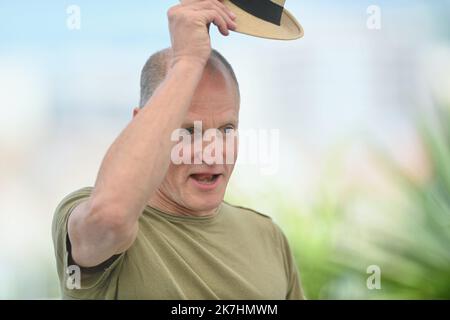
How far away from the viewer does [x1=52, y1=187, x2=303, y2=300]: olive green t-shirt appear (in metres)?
1.36

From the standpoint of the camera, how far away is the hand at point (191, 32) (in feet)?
4.36

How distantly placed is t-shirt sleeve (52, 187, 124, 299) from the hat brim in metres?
0.55

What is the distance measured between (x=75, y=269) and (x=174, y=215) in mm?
315

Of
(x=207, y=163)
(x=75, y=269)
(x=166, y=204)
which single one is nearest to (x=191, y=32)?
(x=207, y=163)

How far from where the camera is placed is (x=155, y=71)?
1.50 meters

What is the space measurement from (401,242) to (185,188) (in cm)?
87

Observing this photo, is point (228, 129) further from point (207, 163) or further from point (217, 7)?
point (217, 7)

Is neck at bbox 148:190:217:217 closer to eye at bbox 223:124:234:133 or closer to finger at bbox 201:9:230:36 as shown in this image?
eye at bbox 223:124:234:133
